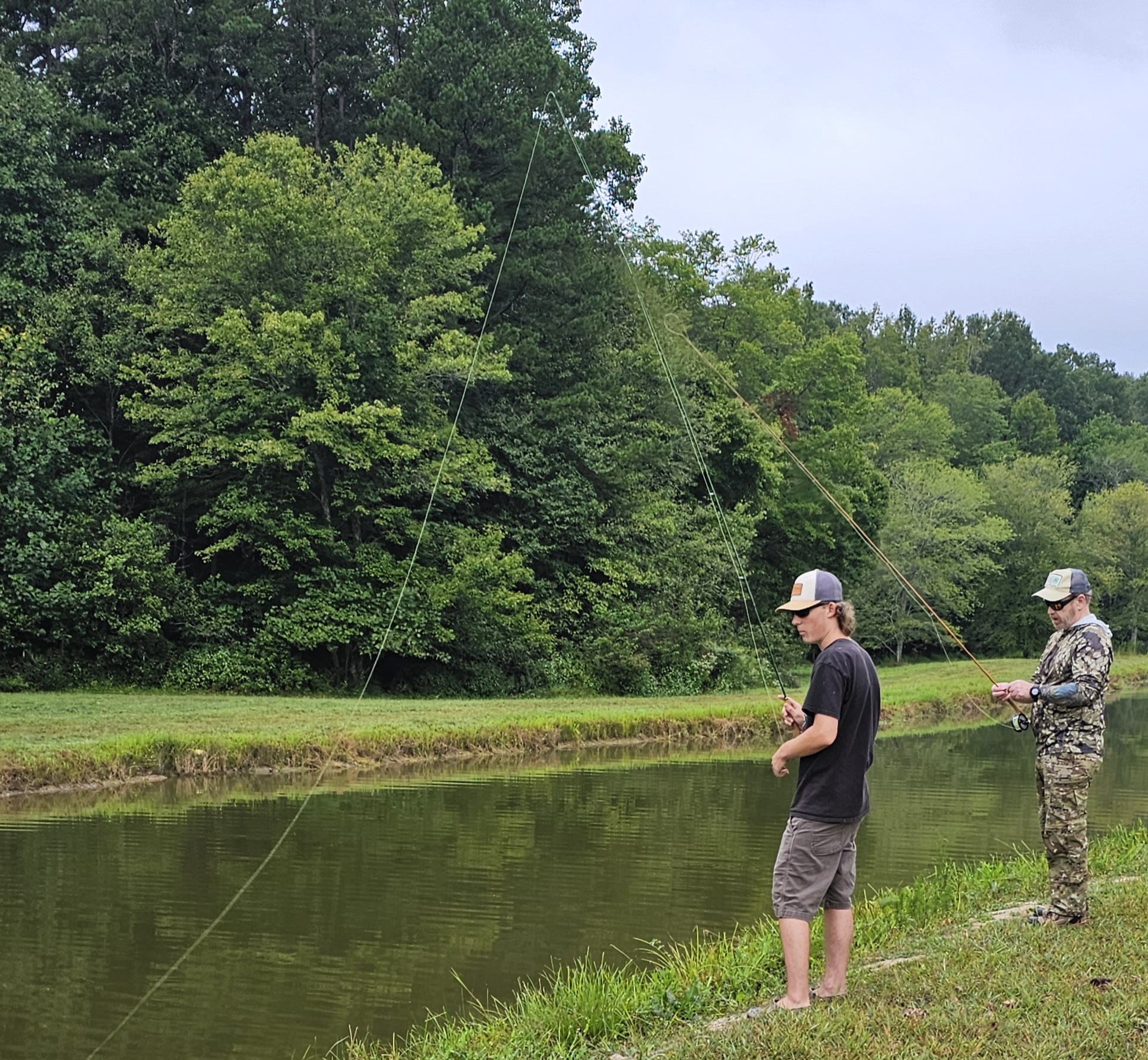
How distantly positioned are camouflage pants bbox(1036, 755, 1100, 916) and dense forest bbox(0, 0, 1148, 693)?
1889 centimetres

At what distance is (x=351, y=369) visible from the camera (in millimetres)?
28234

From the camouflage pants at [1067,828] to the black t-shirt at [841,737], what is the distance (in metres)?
2.20

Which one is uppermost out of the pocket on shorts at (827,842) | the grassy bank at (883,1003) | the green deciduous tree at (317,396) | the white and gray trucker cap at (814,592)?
the green deciduous tree at (317,396)

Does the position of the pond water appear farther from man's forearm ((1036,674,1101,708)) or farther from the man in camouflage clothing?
man's forearm ((1036,674,1101,708))

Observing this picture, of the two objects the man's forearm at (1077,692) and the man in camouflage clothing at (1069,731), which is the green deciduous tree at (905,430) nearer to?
the man in camouflage clothing at (1069,731)

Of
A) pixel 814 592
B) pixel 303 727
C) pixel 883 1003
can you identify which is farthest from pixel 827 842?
pixel 303 727

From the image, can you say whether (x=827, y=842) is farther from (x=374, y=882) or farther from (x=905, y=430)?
(x=905, y=430)

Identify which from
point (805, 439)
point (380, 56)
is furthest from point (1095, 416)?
point (380, 56)

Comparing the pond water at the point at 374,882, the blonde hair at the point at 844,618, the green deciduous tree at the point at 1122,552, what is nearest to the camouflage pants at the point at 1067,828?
the blonde hair at the point at 844,618

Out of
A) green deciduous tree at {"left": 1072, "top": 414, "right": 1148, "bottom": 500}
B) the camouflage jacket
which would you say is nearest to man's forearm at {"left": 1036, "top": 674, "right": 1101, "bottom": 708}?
the camouflage jacket

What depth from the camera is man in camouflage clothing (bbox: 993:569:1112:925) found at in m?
7.06

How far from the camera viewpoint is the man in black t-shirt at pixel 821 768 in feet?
17.7

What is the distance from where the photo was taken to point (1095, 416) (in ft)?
320

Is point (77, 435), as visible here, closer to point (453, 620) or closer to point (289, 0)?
point (453, 620)
